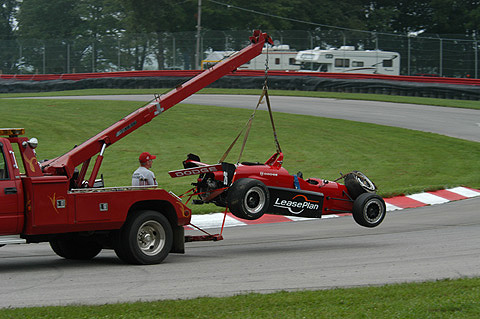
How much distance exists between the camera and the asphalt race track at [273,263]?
810 cm

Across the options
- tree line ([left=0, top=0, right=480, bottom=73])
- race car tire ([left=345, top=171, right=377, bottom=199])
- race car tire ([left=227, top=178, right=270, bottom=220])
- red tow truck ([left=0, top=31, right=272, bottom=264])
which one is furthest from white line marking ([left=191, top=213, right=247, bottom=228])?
tree line ([left=0, top=0, right=480, bottom=73])

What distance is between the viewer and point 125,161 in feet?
66.2

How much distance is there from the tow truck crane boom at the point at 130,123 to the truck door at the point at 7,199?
1.81 feet

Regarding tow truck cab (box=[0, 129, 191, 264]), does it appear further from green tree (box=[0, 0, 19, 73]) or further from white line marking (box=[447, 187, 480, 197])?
green tree (box=[0, 0, 19, 73])

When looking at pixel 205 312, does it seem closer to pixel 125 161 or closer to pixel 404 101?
pixel 125 161

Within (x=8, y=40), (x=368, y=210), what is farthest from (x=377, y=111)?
(x=8, y=40)

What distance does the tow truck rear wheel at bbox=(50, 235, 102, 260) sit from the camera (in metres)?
10.6

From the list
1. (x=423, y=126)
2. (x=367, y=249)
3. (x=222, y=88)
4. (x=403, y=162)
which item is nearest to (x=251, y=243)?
(x=367, y=249)

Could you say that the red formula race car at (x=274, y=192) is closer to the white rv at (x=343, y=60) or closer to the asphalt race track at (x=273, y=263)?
the asphalt race track at (x=273, y=263)

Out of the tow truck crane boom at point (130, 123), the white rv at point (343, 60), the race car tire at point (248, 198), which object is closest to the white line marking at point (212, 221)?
the race car tire at point (248, 198)

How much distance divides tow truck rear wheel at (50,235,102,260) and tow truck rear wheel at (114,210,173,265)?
938 millimetres

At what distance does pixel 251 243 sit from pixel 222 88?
32.7 m

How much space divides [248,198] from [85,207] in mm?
2522

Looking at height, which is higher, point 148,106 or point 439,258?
point 148,106
